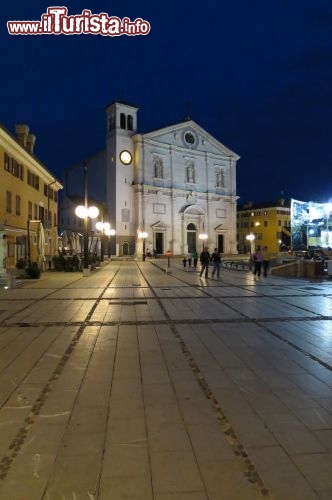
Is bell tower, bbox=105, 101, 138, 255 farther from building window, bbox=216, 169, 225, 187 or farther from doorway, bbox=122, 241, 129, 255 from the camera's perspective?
building window, bbox=216, 169, 225, 187

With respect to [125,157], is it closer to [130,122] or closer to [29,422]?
[130,122]

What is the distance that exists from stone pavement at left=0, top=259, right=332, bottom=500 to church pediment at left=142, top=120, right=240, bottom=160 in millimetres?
58560

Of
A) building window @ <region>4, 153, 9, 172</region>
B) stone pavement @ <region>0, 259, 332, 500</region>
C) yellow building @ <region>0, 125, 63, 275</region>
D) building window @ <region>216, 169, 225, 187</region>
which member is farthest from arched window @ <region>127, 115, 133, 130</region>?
stone pavement @ <region>0, 259, 332, 500</region>

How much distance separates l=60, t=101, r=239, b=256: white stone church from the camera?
6238cm

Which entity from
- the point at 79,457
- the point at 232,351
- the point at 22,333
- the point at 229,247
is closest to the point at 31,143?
the point at 22,333

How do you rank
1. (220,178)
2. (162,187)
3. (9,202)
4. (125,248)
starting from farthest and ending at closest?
(220,178)
(162,187)
(125,248)
(9,202)

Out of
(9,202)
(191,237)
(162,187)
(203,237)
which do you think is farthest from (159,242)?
(9,202)

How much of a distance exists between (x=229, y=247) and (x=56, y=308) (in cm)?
6231

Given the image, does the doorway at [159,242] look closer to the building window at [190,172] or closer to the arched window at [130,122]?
the building window at [190,172]

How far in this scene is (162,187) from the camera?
65.4m

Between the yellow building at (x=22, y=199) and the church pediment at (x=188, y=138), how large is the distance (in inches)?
1188

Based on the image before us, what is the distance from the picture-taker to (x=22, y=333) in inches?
314

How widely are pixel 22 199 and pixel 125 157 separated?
34.3 m

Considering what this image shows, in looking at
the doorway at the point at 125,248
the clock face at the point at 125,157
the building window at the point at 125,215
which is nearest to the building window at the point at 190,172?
the clock face at the point at 125,157
